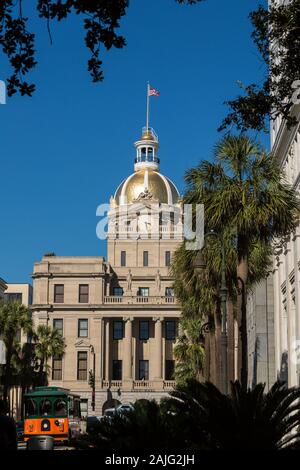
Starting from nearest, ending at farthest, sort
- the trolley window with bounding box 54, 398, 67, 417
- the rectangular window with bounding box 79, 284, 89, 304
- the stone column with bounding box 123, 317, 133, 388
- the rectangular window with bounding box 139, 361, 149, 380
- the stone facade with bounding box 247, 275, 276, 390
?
the trolley window with bounding box 54, 398, 67, 417, the stone facade with bounding box 247, 275, 276, 390, the stone column with bounding box 123, 317, 133, 388, the rectangular window with bounding box 139, 361, 149, 380, the rectangular window with bounding box 79, 284, 89, 304

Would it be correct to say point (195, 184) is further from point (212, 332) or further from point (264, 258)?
point (212, 332)

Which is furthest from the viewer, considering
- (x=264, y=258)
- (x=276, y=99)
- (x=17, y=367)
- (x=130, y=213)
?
(x=130, y=213)

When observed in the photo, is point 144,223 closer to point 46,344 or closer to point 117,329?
point 117,329

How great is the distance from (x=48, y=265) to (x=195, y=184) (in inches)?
2727

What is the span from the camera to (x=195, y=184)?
30.5m

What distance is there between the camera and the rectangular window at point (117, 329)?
98.2 meters

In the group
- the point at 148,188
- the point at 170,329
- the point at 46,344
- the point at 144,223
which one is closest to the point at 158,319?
the point at 170,329

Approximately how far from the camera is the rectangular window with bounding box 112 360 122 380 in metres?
95.7

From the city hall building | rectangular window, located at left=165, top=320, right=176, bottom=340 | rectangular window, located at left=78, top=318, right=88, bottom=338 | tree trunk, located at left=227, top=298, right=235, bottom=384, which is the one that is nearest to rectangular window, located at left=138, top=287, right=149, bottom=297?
the city hall building

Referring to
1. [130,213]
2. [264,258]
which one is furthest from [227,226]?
[130,213]

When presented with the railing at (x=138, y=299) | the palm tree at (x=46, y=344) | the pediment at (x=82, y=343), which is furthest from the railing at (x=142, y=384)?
the palm tree at (x=46, y=344)

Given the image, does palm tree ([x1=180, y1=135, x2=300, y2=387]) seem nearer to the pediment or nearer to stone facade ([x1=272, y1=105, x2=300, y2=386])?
stone facade ([x1=272, y1=105, x2=300, y2=386])

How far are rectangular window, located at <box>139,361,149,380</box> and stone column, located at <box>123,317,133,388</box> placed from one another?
2.27 meters
